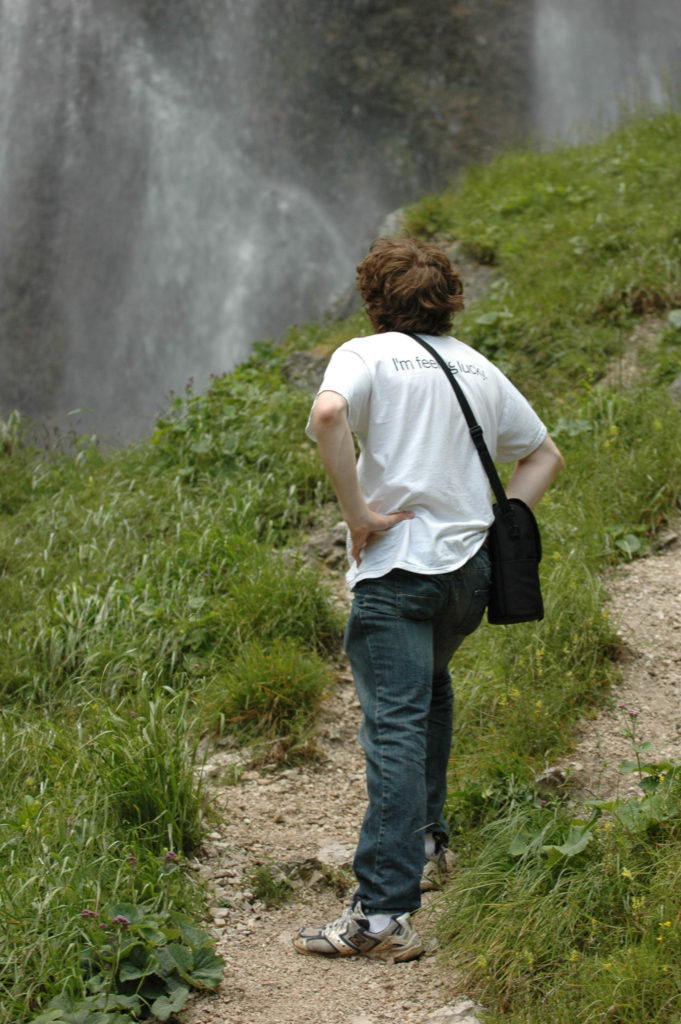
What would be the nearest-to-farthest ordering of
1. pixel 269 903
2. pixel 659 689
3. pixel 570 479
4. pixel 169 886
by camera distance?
pixel 169 886 < pixel 269 903 < pixel 659 689 < pixel 570 479

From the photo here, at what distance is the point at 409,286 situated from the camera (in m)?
2.88

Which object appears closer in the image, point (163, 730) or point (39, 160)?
point (163, 730)

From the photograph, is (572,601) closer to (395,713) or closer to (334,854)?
(334,854)

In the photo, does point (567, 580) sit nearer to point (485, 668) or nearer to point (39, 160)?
point (485, 668)

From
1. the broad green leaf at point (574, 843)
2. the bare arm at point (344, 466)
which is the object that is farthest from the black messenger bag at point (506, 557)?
the broad green leaf at point (574, 843)

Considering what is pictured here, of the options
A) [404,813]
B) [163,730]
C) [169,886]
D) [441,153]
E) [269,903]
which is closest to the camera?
[404,813]

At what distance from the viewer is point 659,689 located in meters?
3.99

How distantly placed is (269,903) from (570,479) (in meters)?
3.22

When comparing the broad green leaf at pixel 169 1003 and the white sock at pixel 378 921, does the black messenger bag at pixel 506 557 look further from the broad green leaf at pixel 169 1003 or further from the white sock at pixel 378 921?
the broad green leaf at pixel 169 1003

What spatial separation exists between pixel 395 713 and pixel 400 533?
19.2 inches

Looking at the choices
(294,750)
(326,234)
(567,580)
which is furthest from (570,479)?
(326,234)

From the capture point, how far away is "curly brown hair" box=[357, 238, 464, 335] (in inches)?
113

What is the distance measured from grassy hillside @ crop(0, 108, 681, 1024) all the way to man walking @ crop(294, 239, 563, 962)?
366 millimetres

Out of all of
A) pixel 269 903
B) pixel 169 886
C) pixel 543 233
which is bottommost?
pixel 269 903
